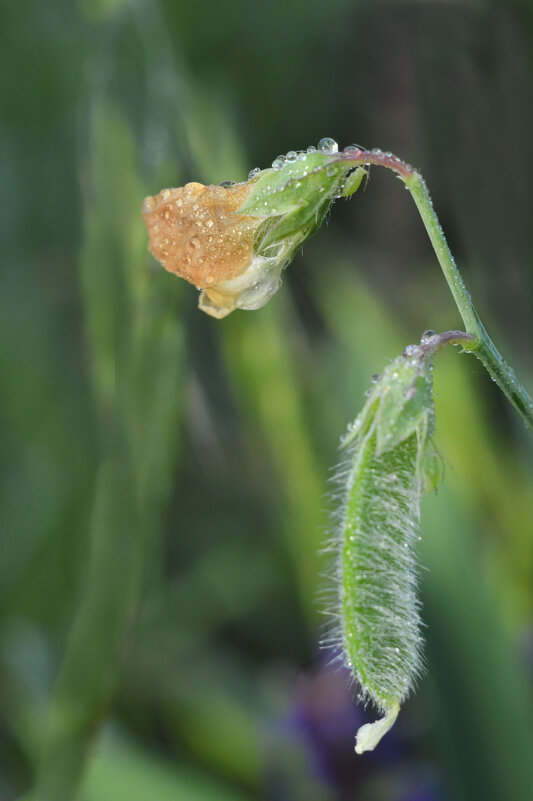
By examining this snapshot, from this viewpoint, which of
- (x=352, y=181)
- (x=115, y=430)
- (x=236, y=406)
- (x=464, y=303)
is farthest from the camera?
(x=236, y=406)

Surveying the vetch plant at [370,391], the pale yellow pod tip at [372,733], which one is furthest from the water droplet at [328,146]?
the pale yellow pod tip at [372,733]

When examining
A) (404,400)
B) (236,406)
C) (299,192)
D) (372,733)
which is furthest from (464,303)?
(236,406)

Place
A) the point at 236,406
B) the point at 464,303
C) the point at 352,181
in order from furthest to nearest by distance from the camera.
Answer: the point at 236,406 < the point at 352,181 < the point at 464,303

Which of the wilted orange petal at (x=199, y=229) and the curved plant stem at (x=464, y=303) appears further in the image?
the wilted orange petal at (x=199, y=229)

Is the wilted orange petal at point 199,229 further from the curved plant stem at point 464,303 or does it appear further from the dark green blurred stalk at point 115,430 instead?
the dark green blurred stalk at point 115,430

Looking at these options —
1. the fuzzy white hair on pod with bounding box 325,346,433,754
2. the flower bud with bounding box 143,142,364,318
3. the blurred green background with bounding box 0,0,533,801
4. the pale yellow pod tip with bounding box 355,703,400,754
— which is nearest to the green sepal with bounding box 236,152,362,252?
the flower bud with bounding box 143,142,364,318

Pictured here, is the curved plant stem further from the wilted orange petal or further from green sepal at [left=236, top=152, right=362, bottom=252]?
the wilted orange petal

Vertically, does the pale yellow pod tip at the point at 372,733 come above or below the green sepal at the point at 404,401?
below

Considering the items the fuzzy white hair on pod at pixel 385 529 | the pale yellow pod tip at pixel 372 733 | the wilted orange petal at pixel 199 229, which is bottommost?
the pale yellow pod tip at pixel 372 733

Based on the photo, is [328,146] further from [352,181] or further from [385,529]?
[385,529]
